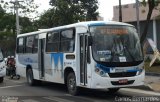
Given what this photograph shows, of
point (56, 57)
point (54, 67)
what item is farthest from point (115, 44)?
point (54, 67)

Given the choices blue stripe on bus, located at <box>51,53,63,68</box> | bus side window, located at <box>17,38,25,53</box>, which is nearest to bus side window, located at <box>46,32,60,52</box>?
blue stripe on bus, located at <box>51,53,63,68</box>

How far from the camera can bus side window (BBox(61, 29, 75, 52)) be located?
15848 mm

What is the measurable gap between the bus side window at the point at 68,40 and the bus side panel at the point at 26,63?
11.5 ft

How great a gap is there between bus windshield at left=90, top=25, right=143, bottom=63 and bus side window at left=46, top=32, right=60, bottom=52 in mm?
3009

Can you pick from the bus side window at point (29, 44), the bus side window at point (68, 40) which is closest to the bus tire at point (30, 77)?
the bus side window at point (29, 44)

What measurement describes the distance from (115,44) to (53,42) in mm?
4032

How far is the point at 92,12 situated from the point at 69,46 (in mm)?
37479

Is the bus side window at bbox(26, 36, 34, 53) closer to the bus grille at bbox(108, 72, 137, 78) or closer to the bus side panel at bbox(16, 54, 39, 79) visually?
the bus side panel at bbox(16, 54, 39, 79)

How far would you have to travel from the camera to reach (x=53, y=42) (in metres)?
17.8

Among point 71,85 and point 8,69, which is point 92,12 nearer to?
point 8,69

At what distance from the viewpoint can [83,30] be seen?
1502cm

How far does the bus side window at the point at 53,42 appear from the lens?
17.4m

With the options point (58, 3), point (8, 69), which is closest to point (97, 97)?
point (8, 69)

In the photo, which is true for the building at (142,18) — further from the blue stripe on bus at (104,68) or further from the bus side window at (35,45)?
the blue stripe on bus at (104,68)
